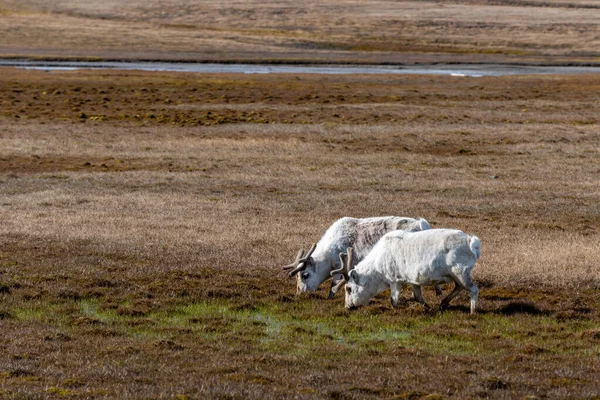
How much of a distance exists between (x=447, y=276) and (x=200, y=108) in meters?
35.2

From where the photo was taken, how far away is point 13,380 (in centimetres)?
1096

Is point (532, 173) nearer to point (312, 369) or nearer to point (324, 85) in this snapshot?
point (312, 369)

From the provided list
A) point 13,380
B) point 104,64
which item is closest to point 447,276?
point 13,380

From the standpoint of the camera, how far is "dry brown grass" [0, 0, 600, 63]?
97125 mm

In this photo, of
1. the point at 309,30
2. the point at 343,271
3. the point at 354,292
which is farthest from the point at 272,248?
the point at 309,30

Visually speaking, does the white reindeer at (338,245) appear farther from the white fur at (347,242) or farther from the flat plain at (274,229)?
the flat plain at (274,229)

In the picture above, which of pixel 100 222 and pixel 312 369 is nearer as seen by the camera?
pixel 312 369

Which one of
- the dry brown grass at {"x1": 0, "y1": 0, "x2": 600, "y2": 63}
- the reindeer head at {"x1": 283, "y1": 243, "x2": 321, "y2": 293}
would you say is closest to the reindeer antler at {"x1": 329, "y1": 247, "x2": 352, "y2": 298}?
Answer: the reindeer head at {"x1": 283, "y1": 243, "x2": 321, "y2": 293}

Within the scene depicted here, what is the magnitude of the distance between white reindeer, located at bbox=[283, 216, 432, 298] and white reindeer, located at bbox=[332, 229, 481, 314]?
2.44 feet

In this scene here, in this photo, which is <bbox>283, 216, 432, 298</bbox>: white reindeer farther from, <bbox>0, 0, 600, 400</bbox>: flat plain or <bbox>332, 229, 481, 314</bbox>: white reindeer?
<bbox>332, 229, 481, 314</bbox>: white reindeer

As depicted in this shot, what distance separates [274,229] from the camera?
831 inches

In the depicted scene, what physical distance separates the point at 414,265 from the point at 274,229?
7.23 metres

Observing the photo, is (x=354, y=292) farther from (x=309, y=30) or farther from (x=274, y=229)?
(x=309, y=30)

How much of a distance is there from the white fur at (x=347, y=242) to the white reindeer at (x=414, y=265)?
0.76 metres
